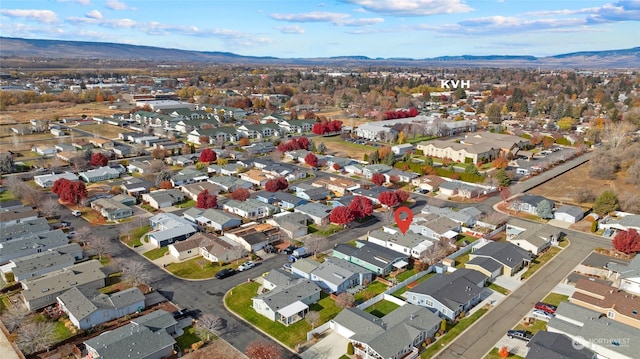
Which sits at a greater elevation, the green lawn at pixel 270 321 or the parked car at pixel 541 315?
the parked car at pixel 541 315

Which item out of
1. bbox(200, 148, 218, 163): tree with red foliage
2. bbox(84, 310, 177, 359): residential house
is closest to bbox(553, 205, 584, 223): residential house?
bbox(84, 310, 177, 359): residential house

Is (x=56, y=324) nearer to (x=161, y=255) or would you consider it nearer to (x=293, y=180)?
(x=161, y=255)

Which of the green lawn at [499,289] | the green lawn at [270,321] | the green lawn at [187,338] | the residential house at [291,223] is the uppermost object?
the residential house at [291,223]

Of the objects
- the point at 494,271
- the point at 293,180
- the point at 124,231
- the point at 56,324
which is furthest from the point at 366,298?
the point at 293,180

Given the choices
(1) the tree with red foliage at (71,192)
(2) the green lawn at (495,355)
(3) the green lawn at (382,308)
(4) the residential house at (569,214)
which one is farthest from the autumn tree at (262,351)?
(4) the residential house at (569,214)

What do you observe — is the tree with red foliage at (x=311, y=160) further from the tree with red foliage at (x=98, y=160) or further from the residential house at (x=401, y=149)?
the tree with red foliage at (x=98, y=160)

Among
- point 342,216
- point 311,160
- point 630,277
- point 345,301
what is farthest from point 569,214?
point 311,160

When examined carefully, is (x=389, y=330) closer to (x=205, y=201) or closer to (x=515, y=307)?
(x=515, y=307)

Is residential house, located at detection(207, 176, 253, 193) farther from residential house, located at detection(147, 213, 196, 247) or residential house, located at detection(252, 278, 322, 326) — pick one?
residential house, located at detection(252, 278, 322, 326)
